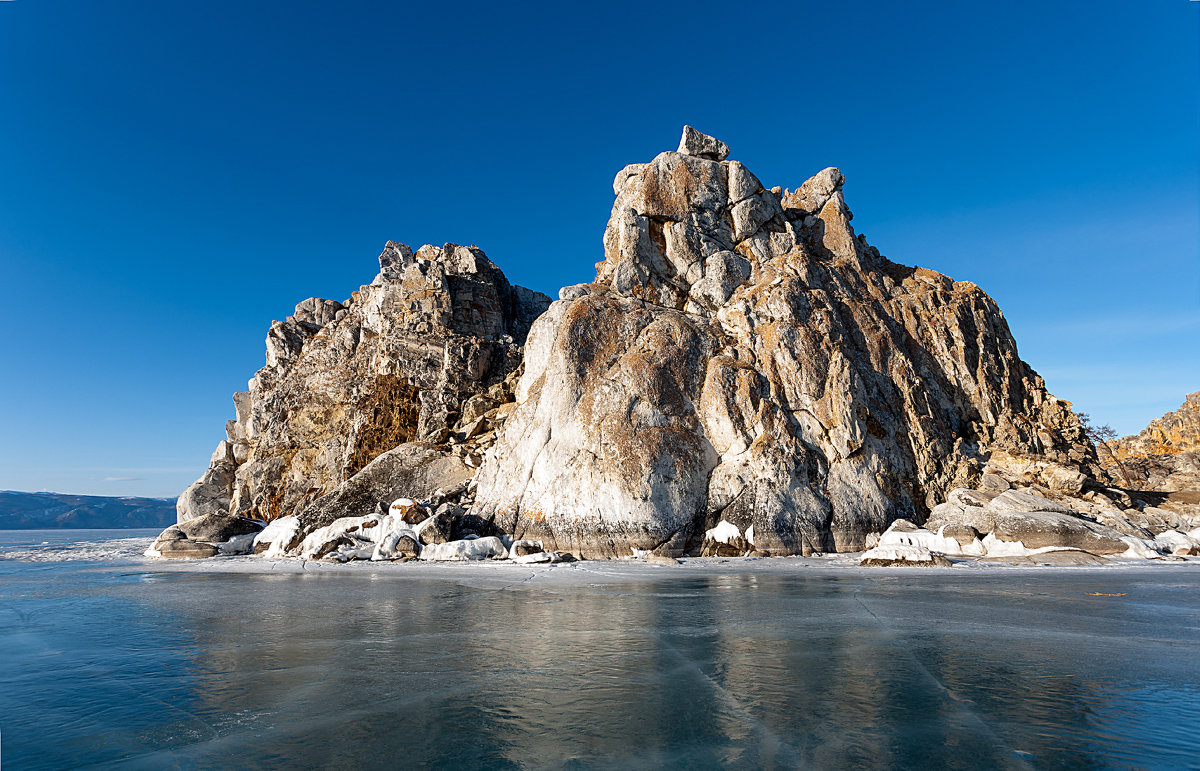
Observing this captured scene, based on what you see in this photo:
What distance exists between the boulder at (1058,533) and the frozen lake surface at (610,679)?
482 inches

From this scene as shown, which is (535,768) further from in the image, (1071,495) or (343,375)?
(343,375)

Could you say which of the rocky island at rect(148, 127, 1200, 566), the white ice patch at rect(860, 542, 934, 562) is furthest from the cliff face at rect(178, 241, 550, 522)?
the white ice patch at rect(860, 542, 934, 562)

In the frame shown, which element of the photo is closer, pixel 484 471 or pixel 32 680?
pixel 32 680

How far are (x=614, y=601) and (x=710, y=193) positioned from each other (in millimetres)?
38512

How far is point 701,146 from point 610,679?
49189mm

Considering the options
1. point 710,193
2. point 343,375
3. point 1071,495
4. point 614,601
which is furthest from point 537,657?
point 343,375

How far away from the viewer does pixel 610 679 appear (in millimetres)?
9883

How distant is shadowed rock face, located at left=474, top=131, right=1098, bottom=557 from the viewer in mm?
34812

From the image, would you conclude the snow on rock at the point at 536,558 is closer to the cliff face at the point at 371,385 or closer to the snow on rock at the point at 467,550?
the snow on rock at the point at 467,550

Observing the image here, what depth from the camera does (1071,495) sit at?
3681 cm

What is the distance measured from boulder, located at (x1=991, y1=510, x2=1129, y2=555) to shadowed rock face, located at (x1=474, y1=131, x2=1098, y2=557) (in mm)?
6371

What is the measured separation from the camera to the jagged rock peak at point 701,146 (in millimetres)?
52344

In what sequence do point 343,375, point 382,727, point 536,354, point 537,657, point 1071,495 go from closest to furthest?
point 382,727 < point 537,657 < point 1071,495 < point 536,354 < point 343,375

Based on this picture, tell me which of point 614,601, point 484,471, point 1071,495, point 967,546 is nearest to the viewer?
point 614,601
